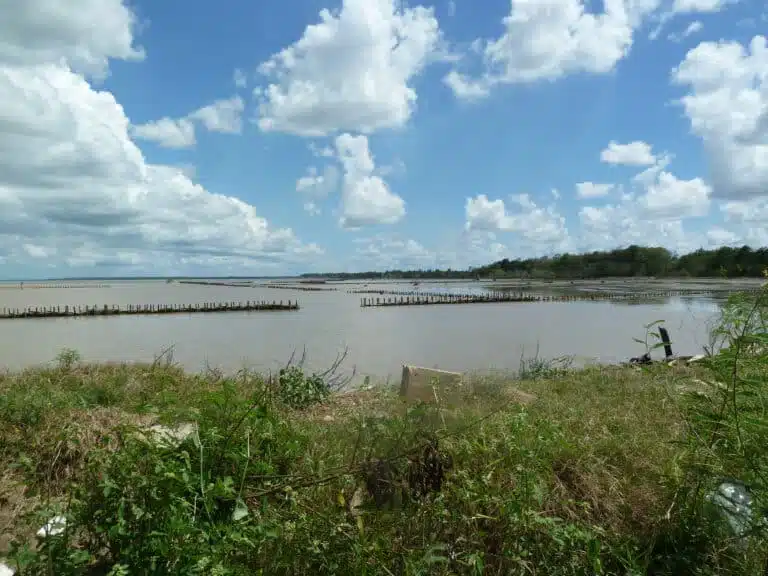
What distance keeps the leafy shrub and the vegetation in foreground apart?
9.98 feet

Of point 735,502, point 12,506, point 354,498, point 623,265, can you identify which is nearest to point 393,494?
point 354,498

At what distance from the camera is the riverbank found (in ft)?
8.68

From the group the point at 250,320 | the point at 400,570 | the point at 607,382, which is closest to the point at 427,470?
the point at 400,570

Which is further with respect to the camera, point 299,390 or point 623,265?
point 623,265

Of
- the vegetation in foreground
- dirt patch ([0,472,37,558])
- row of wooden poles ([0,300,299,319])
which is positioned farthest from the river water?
dirt patch ([0,472,37,558])

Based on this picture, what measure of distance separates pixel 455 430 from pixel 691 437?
1491 mm

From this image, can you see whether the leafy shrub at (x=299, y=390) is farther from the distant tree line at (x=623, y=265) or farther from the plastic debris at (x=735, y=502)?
the distant tree line at (x=623, y=265)

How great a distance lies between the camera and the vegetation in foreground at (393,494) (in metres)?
2.66

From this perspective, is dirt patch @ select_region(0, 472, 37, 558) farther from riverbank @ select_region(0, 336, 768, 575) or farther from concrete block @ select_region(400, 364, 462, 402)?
concrete block @ select_region(400, 364, 462, 402)

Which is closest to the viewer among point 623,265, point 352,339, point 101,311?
point 352,339

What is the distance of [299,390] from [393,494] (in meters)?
4.37

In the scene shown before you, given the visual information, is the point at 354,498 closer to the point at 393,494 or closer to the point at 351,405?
the point at 393,494

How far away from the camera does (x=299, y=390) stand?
7.48 meters

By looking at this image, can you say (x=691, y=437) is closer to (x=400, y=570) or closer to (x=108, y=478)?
(x=400, y=570)
